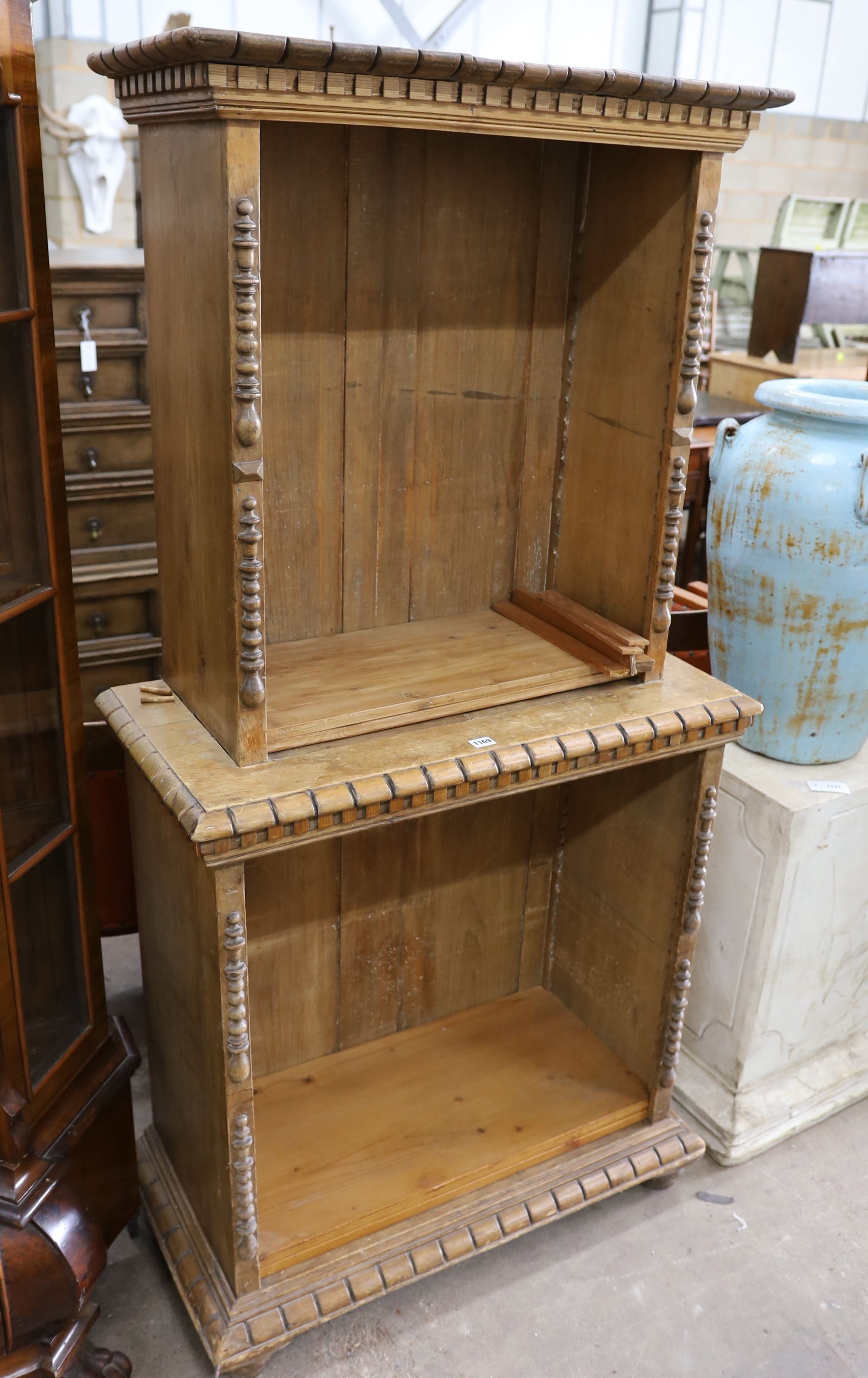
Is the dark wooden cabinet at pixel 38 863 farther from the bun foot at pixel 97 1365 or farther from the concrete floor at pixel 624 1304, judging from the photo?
the concrete floor at pixel 624 1304

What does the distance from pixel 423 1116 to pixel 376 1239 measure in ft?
0.78

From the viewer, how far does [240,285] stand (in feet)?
3.69

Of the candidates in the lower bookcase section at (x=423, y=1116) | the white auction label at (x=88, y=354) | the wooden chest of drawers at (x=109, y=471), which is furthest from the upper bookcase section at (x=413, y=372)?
the white auction label at (x=88, y=354)

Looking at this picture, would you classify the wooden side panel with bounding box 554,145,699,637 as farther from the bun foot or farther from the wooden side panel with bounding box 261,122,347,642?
the bun foot

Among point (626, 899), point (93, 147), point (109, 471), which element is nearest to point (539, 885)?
point (626, 899)

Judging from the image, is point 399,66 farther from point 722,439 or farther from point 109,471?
point 109,471

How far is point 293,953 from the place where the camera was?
5.84 ft

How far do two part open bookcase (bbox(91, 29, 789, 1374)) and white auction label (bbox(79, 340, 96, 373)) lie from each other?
1.29 meters

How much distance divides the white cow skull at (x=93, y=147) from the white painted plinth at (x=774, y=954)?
3830mm

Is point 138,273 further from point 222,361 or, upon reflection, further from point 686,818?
point 686,818

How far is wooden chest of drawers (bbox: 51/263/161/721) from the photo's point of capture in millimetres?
2596

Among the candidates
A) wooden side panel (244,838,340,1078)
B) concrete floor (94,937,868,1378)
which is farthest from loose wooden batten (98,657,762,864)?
concrete floor (94,937,868,1378)

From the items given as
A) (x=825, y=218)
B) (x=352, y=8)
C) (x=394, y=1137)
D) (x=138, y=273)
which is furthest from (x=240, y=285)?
(x=825, y=218)

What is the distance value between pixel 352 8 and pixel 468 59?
4.65 metres
